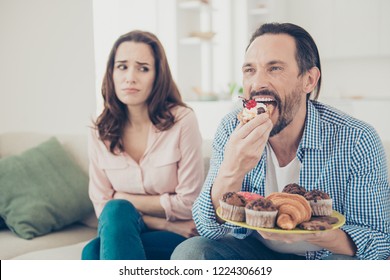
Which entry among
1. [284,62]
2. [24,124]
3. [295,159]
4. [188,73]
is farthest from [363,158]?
[24,124]

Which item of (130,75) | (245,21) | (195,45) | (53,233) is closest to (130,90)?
(130,75)

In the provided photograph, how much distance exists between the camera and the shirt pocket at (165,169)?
51.1 inches

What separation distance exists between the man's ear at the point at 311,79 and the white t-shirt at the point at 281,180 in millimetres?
140

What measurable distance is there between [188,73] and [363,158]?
0.45 metres

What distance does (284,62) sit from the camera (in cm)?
107

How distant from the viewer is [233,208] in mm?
981

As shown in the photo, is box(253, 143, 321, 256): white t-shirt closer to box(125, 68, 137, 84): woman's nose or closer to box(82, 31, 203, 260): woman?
box(82, 31, 203, 260): woman

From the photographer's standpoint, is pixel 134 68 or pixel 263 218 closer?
pixel 263 218

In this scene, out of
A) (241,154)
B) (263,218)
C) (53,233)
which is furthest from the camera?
(53,233)

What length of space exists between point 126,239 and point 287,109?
16.6 inches

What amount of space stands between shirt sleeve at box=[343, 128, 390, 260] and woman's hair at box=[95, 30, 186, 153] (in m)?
0.45

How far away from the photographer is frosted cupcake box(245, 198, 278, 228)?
0.93 meters

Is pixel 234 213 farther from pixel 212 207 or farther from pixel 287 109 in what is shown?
pixel 287 109

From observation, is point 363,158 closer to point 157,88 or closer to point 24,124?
point 157,88
